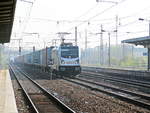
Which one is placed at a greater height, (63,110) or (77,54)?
(77,54)

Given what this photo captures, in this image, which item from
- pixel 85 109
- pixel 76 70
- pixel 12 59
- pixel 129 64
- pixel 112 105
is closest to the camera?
pixel 85 109

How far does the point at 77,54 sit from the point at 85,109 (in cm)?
1887

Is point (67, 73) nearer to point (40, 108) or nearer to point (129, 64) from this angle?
point (40, 108)

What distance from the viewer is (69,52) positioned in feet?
105

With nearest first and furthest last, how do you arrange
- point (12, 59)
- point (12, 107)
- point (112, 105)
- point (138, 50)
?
point (12, 107) < point (112, 105) < point (138, 50) < point (12, 59)

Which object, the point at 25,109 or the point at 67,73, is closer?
the point at 25,109

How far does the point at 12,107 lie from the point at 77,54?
790 inches

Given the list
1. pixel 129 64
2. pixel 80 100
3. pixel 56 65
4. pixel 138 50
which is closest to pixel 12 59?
pixel 138 50

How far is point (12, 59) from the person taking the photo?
14700cm

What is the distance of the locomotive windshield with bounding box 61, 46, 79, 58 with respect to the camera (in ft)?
104

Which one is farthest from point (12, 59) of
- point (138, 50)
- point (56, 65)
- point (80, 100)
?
point (80, 100)

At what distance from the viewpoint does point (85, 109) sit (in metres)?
13.2

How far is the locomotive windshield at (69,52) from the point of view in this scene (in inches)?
1249

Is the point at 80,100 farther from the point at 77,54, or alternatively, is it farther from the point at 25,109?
the point at 77,54
